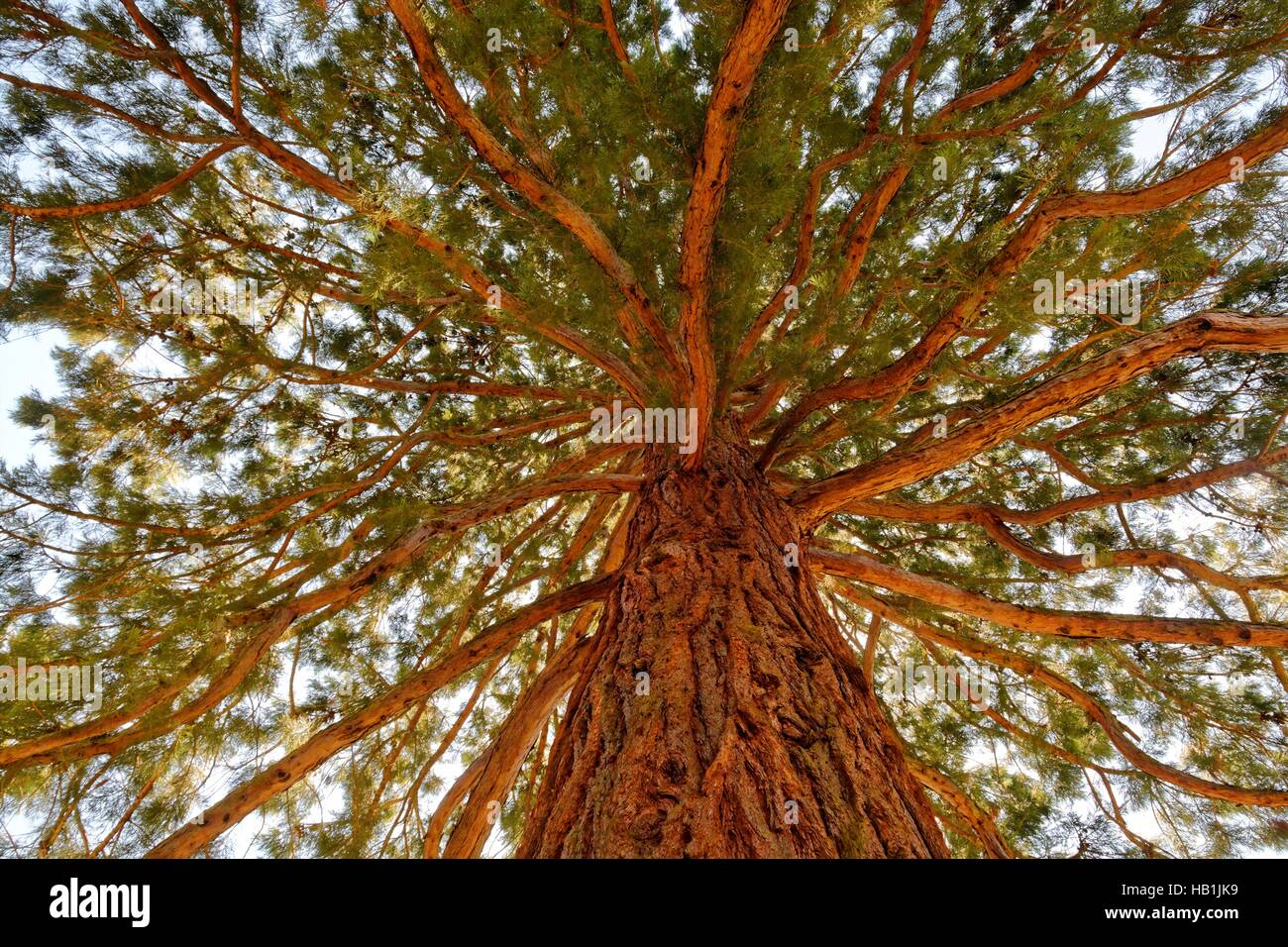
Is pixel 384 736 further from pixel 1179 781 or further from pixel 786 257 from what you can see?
pixel 1179 781

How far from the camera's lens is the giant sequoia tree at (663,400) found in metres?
1.83

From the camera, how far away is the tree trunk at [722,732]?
1.17m

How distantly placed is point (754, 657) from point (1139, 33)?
2599 millimetres

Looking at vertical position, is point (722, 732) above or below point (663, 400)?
below

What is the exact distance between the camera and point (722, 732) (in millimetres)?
1370

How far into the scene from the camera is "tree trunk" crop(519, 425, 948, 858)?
3.83ft

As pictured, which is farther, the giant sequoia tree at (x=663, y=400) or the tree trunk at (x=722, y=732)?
the giant sequoia tree at (x=663, y=400)

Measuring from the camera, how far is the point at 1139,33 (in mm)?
2344

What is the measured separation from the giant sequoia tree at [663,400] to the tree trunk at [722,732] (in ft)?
0.04

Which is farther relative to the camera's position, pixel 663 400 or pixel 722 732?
pixel 663 400

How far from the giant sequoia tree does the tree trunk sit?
11 millimetres

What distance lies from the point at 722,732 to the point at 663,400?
1426mm

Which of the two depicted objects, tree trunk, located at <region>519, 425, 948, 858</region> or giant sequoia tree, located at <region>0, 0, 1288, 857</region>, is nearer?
tree trunk, located at <region>519, 425, 948, 858</region>
